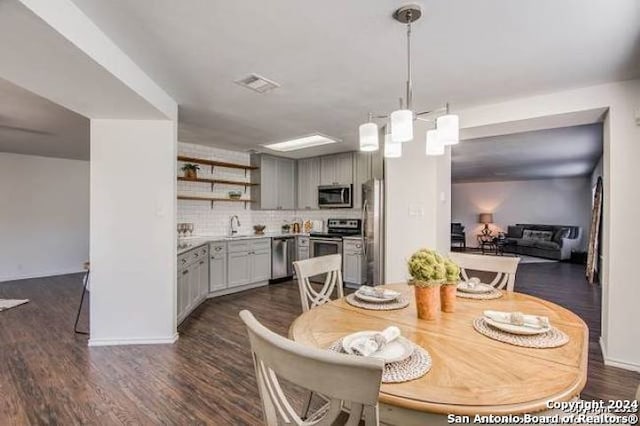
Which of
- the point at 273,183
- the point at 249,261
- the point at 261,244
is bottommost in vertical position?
the point at 249,261

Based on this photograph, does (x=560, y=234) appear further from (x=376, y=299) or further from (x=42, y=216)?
(x=42, y=216)

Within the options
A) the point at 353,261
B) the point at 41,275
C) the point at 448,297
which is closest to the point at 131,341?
the point at 448,297

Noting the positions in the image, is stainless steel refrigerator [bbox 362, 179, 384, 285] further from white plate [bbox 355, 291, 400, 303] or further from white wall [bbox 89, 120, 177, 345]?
white wall [bbox 89, 120, 177, 345]

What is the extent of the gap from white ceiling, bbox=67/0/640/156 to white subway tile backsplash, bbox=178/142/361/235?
2.14m

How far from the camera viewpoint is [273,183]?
593cm

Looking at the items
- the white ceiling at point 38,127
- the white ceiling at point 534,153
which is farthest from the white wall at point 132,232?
the white ceiling at point 534,153

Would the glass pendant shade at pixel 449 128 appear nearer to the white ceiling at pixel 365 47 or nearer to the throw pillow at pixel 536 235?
the white ceiling at pixel 365 47

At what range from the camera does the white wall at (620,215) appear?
2588 mm

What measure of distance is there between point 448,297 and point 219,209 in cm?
457

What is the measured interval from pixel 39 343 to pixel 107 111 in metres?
2.30

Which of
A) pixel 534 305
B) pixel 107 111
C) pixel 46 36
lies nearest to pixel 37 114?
pixel 107 111

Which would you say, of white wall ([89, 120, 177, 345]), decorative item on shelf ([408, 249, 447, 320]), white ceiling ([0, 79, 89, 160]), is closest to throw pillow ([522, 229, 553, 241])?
decorative item on shelf ([408, 249, 447, 320])

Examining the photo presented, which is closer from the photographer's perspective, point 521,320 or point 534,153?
point 521,320

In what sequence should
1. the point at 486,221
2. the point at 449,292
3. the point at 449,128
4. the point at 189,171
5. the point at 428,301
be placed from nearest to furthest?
1. the point at 428,301
2. the point at 449,292
3. the point at 449,128
4. the point at 189,171
5. the point at 486,221
